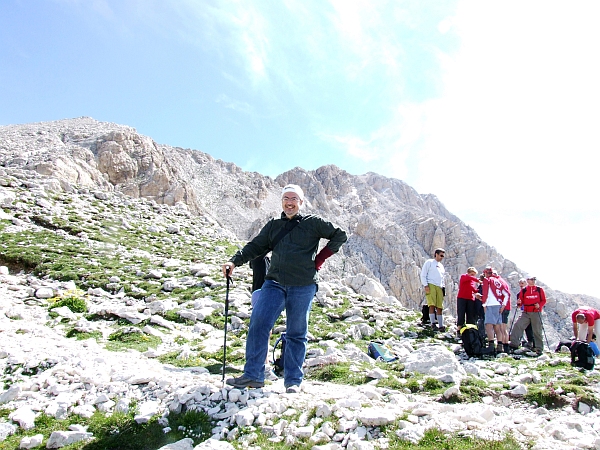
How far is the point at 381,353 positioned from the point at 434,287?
218 inches

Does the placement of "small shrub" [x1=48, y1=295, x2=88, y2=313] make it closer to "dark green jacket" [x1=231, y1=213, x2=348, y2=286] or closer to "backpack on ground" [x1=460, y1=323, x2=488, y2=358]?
"dark green jacket" [x1=231, y1=213, x2=348, y2=286]

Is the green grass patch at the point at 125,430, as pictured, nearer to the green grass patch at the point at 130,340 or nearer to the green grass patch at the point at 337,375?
the green grass patch at the point at 337,375

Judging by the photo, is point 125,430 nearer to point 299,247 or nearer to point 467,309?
point 299,247

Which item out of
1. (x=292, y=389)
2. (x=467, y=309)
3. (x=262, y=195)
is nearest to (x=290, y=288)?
(x=292, y=389)

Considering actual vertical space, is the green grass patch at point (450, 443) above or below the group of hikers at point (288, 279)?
below

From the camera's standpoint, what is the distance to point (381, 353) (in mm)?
9000

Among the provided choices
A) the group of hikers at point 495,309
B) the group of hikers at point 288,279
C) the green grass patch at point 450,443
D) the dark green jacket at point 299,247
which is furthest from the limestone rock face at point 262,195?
the green grass patch at point 450,443

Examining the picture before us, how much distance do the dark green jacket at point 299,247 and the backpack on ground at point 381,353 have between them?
12.5 feet

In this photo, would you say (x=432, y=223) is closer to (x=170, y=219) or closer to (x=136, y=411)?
(x=170, y=219)

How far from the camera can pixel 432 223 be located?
13788cm

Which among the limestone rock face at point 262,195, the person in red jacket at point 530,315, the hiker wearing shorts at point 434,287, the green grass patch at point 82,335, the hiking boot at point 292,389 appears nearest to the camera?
the hiking boot at point 292,389

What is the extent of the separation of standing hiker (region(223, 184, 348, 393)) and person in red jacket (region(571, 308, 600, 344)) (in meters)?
9.20

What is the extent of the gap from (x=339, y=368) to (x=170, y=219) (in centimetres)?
2258

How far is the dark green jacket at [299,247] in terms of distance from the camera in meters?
5.98
